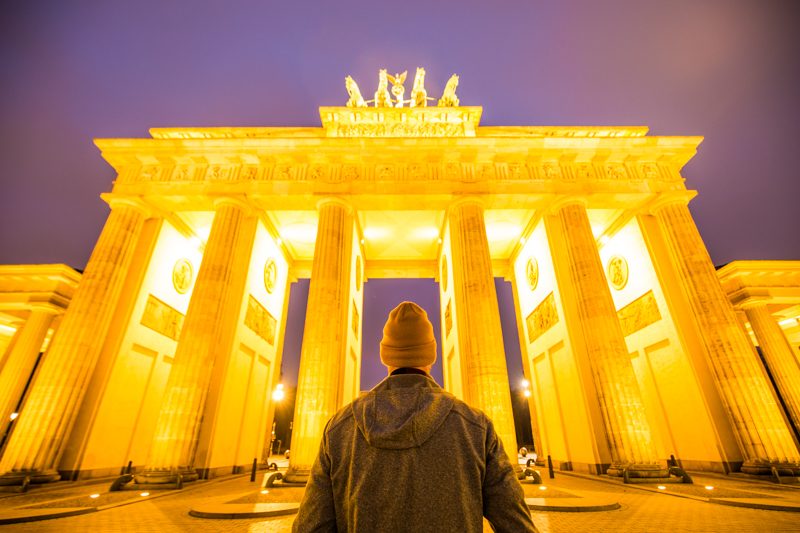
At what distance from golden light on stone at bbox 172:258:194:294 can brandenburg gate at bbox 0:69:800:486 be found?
86 millimetres

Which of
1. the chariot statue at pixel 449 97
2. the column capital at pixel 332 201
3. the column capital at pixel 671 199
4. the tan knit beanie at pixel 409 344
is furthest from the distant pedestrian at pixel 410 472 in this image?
the chariot statue at pixel 449 97

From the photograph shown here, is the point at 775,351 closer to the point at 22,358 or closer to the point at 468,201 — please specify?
the point at 468,201

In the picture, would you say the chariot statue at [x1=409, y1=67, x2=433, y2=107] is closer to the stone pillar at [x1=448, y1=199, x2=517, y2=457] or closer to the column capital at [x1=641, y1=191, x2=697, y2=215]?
the stone pillar at [x1=448, y1=199, x2=517, y2=457]

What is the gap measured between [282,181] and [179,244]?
5532 mm

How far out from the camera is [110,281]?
456 inches

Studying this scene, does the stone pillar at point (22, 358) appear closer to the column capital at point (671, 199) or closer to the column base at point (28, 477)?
the column base at point (28, 477)

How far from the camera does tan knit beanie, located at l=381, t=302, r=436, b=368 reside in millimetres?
1688

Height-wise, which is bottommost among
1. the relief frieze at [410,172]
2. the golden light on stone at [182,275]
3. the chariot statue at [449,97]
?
the golden light on stone at [182,275]

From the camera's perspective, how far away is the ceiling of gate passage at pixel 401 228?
48.8 ft

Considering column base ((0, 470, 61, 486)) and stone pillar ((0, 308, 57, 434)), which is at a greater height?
stone pillar ((0, 308, 57, 434))

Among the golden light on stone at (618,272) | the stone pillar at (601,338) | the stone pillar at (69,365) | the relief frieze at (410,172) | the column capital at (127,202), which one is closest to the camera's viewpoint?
the stone pillar at (69,365)

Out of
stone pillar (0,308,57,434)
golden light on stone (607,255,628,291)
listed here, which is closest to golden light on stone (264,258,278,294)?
stone pillar (0,308,57,434)

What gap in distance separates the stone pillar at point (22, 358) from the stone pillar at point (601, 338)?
21.8 m

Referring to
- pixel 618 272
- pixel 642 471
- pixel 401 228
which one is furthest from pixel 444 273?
pixel 642 471
